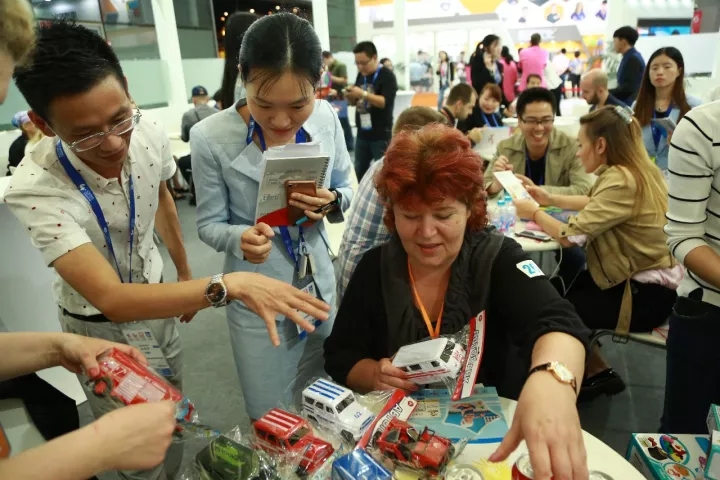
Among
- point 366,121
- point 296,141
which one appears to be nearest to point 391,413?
point 296,141

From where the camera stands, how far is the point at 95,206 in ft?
4.80

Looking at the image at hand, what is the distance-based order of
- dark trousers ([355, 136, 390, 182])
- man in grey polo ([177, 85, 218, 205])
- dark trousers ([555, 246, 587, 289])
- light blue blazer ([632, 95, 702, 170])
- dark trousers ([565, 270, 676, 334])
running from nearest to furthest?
dark trousers ([565, 270, 676, 334]), dark trousers ([555, 246, 587, 289]), light blue blazer ([632, 95, 702, 170]), dark trousers ([355, 136, 390, 182]), man in grey polo ([177, 85, 218, 205])

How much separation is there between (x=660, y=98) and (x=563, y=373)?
4.05 meters

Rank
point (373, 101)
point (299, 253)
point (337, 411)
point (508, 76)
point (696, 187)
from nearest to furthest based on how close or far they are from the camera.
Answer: point (337, 411)
point (696, 187)
point (299, 253)
point (373, 101)
point (508, 76)

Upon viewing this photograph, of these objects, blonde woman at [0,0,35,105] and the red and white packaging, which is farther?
the red and white packaging

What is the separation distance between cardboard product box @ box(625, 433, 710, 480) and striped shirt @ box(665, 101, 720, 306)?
46cm

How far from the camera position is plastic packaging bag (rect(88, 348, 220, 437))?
1004 millimetres

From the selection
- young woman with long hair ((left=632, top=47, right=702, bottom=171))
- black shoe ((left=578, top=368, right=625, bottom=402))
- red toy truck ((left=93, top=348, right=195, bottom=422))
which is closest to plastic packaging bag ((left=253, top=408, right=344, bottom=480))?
red toy truck ((left=93, top=348, right=195, bottom=422))

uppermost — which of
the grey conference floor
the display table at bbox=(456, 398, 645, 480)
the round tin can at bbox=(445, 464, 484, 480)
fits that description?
the round tin can at bbox=(445, 464, 484, 480)

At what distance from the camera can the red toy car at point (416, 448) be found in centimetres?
107

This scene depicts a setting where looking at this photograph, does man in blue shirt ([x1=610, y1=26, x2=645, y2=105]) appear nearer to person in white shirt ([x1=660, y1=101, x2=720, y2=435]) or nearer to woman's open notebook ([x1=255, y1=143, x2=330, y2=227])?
person in white shirt ([x1=660, y1=101, x2=720, y2=435])

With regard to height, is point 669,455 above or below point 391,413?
below

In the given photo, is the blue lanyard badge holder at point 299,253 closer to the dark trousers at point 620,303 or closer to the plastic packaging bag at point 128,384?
the plastic packaging bag at point 128,384

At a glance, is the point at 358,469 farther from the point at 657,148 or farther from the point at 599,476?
the point at 657,148
